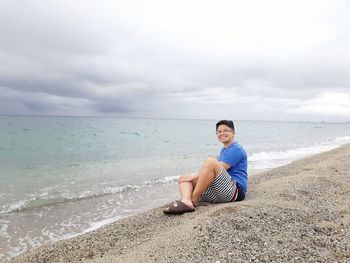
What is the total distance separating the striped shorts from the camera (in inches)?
253

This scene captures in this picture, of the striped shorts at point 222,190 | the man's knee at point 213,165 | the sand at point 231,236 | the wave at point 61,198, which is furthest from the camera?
the wave at point 61,198

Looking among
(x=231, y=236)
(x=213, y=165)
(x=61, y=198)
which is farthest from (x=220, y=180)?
(x=61, y=198)

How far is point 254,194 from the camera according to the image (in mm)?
7562

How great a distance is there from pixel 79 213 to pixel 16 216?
1.78 m

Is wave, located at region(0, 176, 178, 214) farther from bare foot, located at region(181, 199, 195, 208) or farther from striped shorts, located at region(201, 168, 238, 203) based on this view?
striped shorts, located at region(201, 168, 238, 203)

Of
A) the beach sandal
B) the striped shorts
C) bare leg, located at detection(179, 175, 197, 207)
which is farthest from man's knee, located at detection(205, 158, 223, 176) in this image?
the beach sandal

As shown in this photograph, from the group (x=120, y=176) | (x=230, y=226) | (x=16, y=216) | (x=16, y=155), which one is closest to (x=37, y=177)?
(x=120, y=176)

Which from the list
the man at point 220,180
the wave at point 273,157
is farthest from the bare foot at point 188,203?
the wave at point 273,157

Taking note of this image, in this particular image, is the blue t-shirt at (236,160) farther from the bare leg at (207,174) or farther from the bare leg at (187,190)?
the bare leg at (187,190)

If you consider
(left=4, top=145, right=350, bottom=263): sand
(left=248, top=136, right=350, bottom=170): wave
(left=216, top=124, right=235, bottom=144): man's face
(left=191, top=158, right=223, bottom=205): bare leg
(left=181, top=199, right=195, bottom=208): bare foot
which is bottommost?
(left=248, top=136, right=350, bottom=170): wave

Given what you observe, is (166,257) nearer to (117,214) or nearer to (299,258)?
(299,258)

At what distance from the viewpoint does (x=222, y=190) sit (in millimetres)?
6574

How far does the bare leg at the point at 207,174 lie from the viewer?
6.29m

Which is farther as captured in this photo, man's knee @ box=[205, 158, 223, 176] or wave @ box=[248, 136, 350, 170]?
wave @ box=[248, 136, 350, 170]
